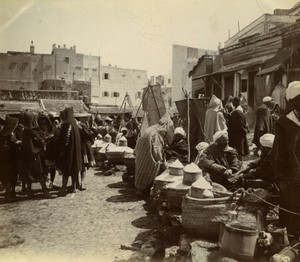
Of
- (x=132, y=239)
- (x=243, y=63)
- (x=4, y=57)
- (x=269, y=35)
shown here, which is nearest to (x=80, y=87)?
(x=4, y=57)

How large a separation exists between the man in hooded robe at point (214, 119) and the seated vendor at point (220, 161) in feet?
8.99

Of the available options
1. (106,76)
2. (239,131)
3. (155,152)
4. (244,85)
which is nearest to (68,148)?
(155,152)

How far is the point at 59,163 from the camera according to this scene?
24.6 ft

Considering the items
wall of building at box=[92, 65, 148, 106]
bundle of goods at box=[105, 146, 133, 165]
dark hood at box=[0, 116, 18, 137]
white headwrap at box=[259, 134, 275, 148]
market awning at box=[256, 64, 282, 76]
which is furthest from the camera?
wall of building at box=[92, 65, 148, 106]

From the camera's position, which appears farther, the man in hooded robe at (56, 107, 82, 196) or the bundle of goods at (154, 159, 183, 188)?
the man in hooded robe at (56, 107, 82, 196)

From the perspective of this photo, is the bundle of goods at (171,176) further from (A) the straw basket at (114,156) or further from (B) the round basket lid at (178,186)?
(A) the straw basket at (114,156)

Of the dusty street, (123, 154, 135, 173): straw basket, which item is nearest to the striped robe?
the dusty street

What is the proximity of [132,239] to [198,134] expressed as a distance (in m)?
4.44

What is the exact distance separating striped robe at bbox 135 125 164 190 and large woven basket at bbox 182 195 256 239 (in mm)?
2618

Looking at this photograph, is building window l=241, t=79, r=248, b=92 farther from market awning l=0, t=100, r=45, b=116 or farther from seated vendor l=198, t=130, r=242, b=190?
market awning l=0, t=100, r=45, b=116

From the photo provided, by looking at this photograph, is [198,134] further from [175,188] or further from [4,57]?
[4,57]

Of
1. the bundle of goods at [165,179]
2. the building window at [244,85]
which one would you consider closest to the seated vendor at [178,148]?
the bundle of goods at [165,179]

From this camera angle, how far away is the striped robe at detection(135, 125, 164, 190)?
264 inches

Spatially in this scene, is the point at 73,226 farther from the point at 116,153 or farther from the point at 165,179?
the point at 116,153
